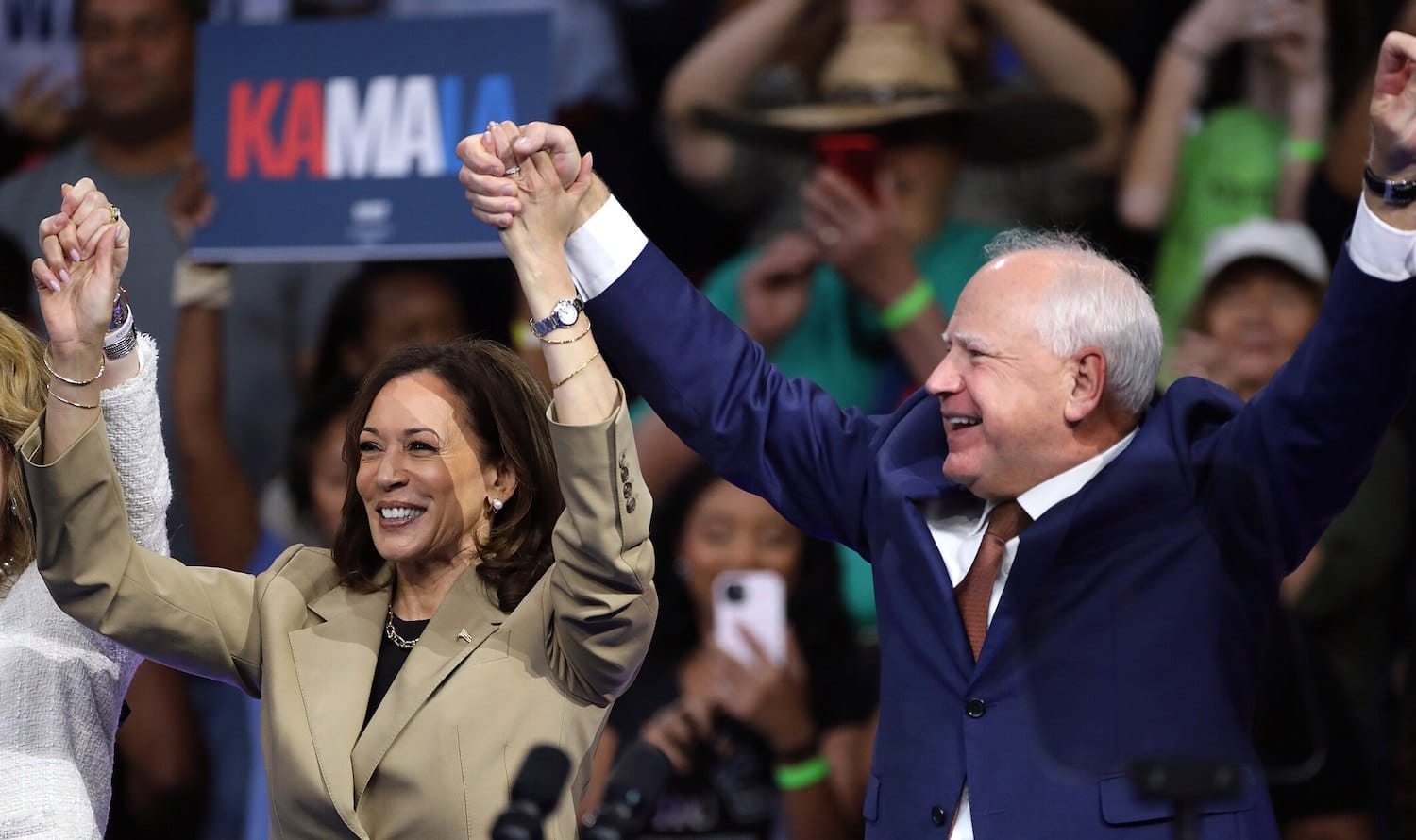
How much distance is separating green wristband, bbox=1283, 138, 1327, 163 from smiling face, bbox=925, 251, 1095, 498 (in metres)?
2.12

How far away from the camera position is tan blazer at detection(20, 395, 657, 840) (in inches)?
86.2

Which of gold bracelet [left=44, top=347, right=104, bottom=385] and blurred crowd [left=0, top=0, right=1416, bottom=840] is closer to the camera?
gold bracelet [left=44, top=347, right=104, bottom=385]

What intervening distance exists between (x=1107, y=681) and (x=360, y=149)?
3.03 m

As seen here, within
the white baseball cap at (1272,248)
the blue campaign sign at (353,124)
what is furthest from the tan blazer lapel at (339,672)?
the white baseball cap at (1272,248)

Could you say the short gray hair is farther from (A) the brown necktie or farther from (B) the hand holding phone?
(B) the hand holding phone

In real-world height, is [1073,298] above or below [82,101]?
below

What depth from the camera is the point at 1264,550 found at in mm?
2213

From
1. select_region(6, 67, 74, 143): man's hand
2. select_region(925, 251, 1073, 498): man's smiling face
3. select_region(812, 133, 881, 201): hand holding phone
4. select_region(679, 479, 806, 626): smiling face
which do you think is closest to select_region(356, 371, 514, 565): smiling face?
select_region(925, 251, 1073, 498): man's smiling face

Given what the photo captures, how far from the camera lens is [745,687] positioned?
4.12 m

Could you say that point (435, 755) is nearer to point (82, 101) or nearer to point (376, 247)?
point (376, 247)

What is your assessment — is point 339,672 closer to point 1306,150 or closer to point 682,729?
point 682,729

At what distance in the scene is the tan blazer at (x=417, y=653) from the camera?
86.2 inches

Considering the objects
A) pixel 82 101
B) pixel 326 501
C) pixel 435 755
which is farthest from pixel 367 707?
pixel 82 101

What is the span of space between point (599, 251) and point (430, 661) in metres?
0.59
